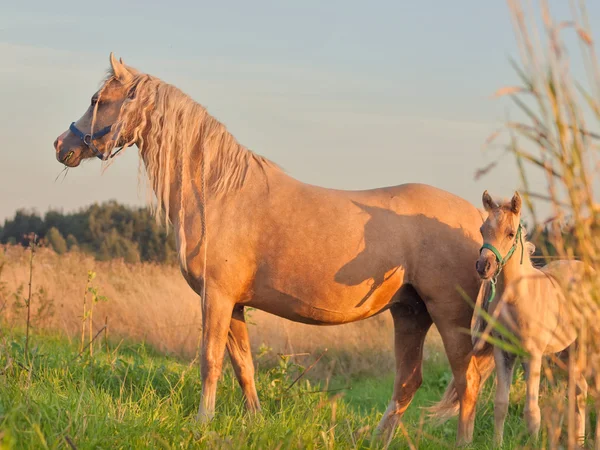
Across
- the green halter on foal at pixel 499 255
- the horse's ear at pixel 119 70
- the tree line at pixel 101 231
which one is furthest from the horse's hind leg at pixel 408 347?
the tree line at pixel 101 231

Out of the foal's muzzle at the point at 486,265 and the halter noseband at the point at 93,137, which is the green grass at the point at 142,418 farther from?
the halter noseband at the point at 93,137

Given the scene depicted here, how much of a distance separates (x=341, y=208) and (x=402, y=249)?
A: 527mm

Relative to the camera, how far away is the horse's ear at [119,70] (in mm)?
5602

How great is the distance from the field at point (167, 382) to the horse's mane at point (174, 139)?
141 cm

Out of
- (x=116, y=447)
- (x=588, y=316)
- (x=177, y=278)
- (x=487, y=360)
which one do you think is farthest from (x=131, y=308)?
(x=588, y=316)

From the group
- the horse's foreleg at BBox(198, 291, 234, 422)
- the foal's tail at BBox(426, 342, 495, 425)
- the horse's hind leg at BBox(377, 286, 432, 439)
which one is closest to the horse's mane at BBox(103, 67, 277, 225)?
the horse's foreleg at BBox(198, 291, 234, 422)

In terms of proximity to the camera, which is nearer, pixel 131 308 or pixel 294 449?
pixel 294 449

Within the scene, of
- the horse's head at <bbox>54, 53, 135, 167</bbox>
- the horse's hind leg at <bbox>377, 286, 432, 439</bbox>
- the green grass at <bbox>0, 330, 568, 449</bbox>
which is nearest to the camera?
the green grass at <bbox>0, 330, 568, 449</bbox>

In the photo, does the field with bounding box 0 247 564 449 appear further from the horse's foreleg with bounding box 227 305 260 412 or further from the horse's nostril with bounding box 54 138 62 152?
the horse's nostril with bounding box 54 138 62 152

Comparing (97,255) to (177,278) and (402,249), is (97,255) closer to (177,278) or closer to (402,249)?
(177,278)

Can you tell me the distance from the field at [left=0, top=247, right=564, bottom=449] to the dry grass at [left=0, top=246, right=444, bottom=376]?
23 millimetres

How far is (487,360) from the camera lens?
573 centimetres

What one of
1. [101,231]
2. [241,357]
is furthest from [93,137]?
[101,231]

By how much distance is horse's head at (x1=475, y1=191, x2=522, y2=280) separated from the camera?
4891 mm
